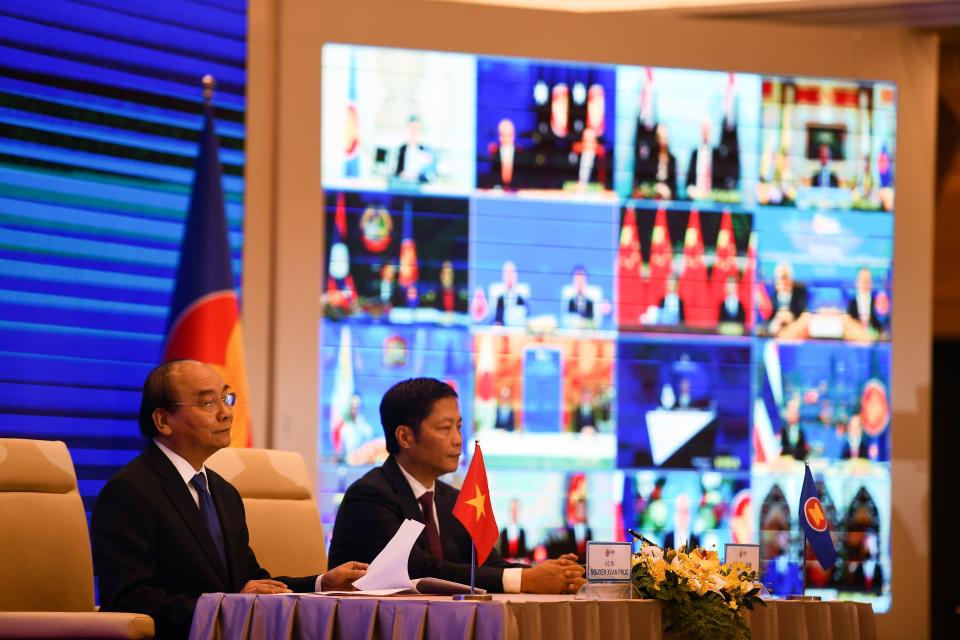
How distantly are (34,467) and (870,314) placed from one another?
14.6ft

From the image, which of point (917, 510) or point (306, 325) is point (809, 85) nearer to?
point (917, 510)

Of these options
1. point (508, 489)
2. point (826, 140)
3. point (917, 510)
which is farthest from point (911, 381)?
point (508, 489)

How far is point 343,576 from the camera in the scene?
337 centimetres

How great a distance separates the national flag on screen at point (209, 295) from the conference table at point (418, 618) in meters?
2.55

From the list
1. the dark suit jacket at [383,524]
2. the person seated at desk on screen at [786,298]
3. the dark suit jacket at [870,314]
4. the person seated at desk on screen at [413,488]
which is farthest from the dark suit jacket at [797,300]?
the dark suit jacket at [383,524]

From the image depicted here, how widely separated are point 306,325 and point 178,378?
98.5 inches

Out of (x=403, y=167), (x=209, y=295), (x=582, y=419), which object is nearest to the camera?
(x=209, y=295)

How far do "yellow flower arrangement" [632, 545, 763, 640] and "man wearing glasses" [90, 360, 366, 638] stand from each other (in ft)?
2.26

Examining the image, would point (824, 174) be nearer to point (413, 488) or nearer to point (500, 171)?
point (500, 171)

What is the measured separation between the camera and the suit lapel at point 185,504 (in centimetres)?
368

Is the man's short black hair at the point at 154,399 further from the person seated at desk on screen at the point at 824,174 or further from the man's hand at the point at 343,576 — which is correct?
the person seated at desk on screen at the point at 824,174

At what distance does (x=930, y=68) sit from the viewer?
7.09 m

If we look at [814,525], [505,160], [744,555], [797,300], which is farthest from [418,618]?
[797,300]

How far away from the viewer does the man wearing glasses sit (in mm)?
3461
